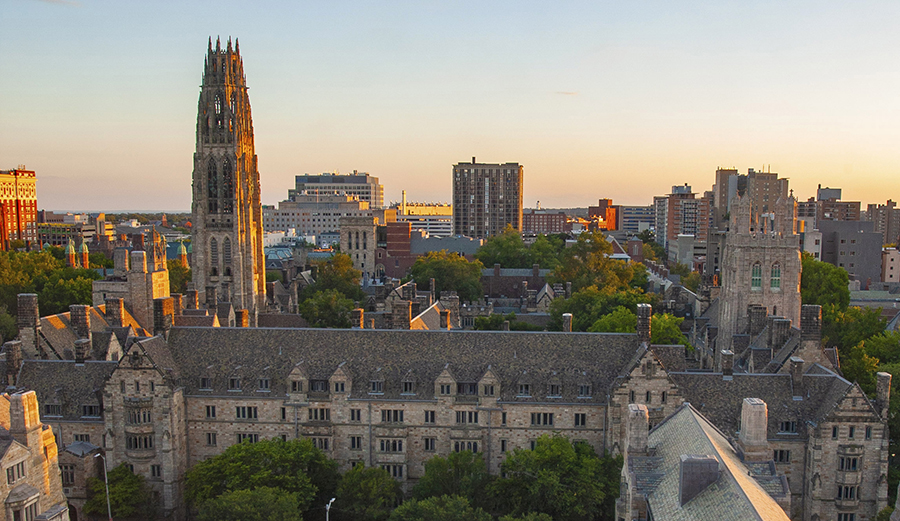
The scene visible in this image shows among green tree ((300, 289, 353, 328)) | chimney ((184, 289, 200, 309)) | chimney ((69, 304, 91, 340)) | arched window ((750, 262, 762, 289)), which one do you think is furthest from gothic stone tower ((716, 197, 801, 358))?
chimney ((69, 304, 91, 340))

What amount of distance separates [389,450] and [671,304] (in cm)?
6002

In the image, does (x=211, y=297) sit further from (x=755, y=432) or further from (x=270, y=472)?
(x=755, y=432)

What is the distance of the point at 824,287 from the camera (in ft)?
315

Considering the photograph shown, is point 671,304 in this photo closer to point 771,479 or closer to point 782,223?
point 782,223

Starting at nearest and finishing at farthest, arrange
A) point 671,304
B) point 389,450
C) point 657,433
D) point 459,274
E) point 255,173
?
point 657,433, point 389,450, point 671,304, point 255,173, point 459,274

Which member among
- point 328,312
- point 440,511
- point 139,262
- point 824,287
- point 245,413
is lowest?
point 440,511

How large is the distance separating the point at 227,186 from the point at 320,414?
6092cm

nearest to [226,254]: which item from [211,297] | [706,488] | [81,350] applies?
[211,297]

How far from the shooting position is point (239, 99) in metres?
109

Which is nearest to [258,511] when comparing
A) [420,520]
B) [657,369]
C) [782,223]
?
[420,520]

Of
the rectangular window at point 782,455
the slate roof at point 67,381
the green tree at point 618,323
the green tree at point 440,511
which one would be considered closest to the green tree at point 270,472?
the green tree at point 440,511

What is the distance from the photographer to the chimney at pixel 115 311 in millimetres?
70875

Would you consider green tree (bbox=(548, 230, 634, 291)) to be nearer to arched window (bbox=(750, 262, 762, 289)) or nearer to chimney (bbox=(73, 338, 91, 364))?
arched window (bbox=(750, 262, 762, 289))

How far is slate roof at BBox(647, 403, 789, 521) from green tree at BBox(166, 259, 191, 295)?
4206 inches
